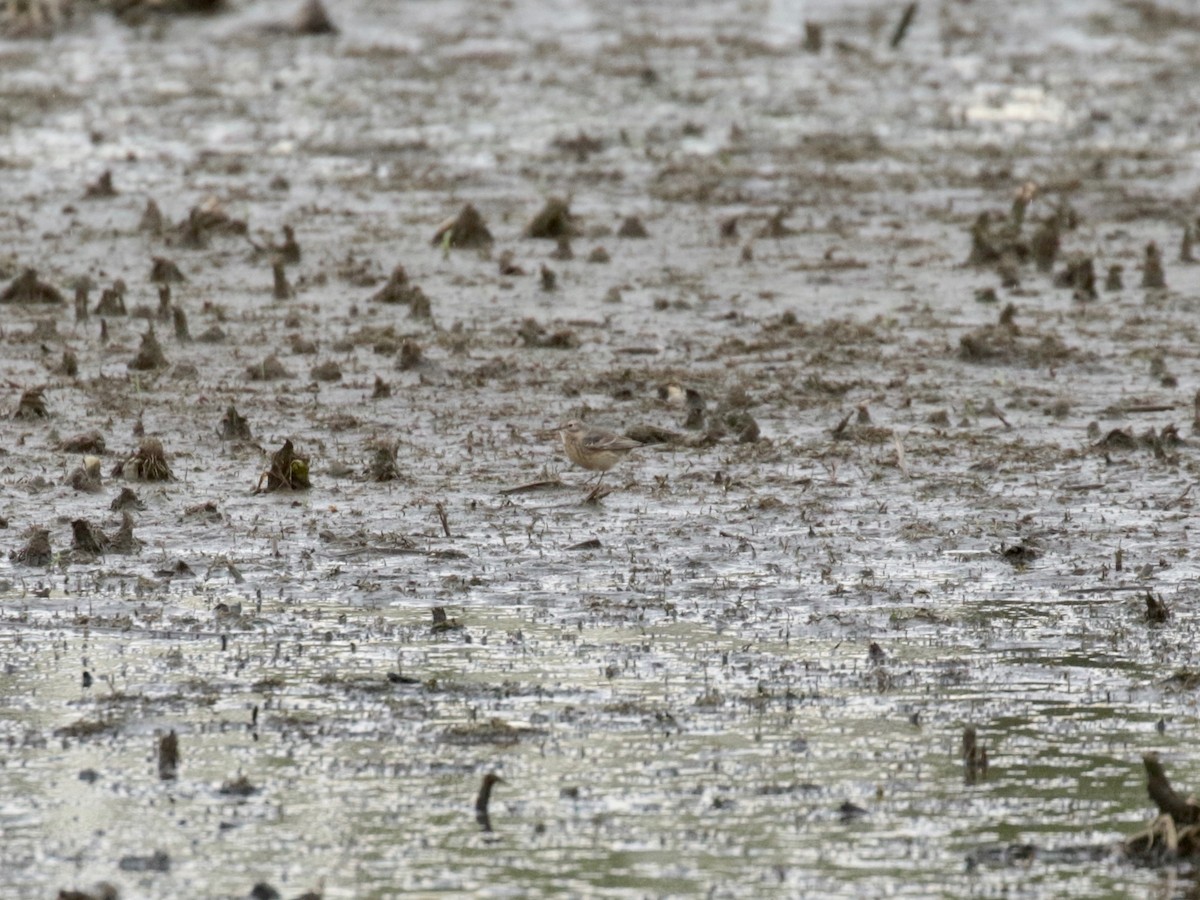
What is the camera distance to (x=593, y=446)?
9.91m

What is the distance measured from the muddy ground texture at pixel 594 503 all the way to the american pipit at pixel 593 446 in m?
0.17

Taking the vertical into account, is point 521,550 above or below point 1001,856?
above

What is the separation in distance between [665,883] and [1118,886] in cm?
117

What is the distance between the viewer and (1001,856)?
6051 millimetres

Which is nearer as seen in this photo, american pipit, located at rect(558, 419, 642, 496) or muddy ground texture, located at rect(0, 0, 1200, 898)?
muddy ground texture, located at rect(0, 0, 1200, 898)

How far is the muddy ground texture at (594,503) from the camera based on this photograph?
6242 millimetres

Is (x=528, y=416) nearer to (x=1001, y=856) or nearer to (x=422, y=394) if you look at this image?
(x=422, y=394)

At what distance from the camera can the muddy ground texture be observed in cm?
624

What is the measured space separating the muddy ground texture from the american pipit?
169 mm

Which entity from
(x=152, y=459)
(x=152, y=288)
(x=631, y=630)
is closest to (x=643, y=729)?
(x=631, y=630)

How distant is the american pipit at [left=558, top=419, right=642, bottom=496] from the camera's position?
9914 millimetres

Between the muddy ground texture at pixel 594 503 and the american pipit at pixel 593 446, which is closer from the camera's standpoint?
the muddy ground texture at pixel 594 503

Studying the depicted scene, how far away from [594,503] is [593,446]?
0.85ft

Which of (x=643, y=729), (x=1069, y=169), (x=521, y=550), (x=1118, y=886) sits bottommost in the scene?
(x=1118, y=886)
